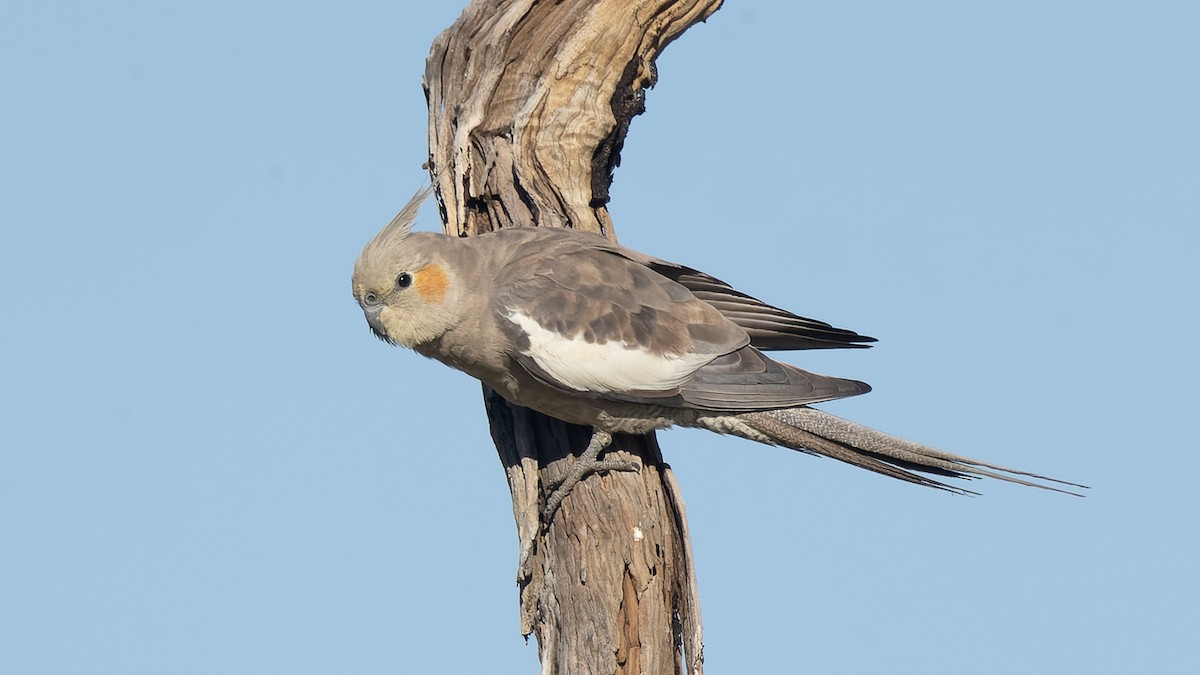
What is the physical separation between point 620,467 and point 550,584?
818 millimetres

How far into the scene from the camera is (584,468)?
25.1ft

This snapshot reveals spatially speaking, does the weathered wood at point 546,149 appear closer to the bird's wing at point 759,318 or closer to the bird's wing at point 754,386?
the bird's wing at point 754,386

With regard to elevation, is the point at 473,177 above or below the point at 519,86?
below

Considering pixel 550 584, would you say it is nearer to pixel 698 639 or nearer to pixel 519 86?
pixel 698 639

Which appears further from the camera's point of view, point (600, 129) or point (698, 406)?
point (600, 129)

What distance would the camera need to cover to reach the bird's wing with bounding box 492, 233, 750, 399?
743 centimetres

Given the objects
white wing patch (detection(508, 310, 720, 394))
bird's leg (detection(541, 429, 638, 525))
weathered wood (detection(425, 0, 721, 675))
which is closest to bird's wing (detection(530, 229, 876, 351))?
white wing patch (detection(508, 310, 720, 394))

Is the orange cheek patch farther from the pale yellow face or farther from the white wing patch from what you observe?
the white wing patch

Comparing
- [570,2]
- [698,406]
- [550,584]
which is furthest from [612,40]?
[550,584]

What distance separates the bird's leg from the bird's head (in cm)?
114

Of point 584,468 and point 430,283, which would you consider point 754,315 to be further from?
point 430,283

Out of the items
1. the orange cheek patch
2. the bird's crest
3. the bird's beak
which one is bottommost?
the bird's beak

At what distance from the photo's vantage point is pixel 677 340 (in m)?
7.71

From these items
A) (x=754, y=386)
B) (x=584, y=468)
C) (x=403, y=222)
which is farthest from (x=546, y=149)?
(x=584, y=468)
